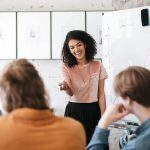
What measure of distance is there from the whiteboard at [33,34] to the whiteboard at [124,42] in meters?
0.89

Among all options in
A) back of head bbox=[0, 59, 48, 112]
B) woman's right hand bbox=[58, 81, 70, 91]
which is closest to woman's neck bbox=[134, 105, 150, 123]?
back of head bbox=[0, 59, 48, 112]

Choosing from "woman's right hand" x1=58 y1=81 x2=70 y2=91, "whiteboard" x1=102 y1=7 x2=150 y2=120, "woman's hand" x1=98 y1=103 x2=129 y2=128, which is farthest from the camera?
"whiteboard" x1=102 y1=7 x2=150 y2=120

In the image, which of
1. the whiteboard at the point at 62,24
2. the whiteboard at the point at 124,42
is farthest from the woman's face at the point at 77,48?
the whiteboard at the point at 62,24

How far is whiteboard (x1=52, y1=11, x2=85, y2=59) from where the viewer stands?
3.68 m

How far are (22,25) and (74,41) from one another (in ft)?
4.73

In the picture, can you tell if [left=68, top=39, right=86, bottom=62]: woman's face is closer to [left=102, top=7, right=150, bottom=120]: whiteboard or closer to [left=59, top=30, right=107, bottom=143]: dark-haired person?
[left=59, top=30, right=107, bottom=143]: dark-haired person

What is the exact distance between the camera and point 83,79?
254 cm

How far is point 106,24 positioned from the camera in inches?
123

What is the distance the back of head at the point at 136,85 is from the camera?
1.18m

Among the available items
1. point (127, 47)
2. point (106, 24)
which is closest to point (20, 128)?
point (127, 47)

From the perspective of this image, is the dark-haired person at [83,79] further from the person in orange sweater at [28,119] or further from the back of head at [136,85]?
the person in orange sweater at [28,119]

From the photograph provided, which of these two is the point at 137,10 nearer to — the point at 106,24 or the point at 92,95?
the point at 106,24

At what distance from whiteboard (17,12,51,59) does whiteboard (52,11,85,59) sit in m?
0.07

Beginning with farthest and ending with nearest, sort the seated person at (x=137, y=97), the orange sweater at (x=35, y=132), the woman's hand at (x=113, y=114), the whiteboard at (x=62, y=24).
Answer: the whiteboard at (x=62, y=24), the woman's hand at (x=113, y=114), the seated person at (x=137, y=97), the orange sweater at (x=35, y=132)
